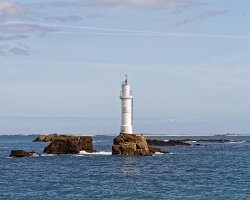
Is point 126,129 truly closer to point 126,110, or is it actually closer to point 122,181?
point 126,110

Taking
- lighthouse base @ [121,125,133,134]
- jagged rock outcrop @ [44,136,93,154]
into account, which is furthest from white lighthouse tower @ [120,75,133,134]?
jagged rock outcrop @ [44,136,93,154]

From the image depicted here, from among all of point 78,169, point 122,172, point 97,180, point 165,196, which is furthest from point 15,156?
point 165,196

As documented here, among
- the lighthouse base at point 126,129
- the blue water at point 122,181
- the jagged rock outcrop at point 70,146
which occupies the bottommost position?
the blue water at point 122,181

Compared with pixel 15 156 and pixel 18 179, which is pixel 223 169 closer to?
pixel 18 179

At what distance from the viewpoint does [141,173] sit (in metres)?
58.2

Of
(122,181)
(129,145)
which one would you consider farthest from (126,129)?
(122,181)

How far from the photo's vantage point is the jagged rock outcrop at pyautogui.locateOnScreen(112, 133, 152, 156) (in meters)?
82.7

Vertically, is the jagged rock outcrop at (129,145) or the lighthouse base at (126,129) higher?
the lighthouse base at (126,129)

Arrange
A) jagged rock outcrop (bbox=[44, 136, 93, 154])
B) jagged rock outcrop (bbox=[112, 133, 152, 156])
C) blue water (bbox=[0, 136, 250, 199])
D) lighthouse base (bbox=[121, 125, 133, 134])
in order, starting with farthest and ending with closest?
jagged rock outcrop (bbox=[44, 136, 93, 154]), lighthouse base (bbox=[121, 125, 133, 134]), jagged rock outcrop (bbox=[112, 133, 152, 156]), blue water (bbox=[0, 136, 250, 199])

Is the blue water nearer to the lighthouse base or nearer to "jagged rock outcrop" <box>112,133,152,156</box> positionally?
"jagged rock outcrop" <box>112,133,152,156</box>

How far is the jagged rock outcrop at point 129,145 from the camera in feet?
271

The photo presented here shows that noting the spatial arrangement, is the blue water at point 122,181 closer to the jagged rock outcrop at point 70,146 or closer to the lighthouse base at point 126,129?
the lighthouse base at point 126,129

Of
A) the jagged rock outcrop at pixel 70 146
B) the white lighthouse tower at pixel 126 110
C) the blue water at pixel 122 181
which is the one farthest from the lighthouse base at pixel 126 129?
the blue water at pixel 122 181

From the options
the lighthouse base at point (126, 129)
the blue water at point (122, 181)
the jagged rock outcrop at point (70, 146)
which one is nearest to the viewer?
the blue water at point (122, 181)
